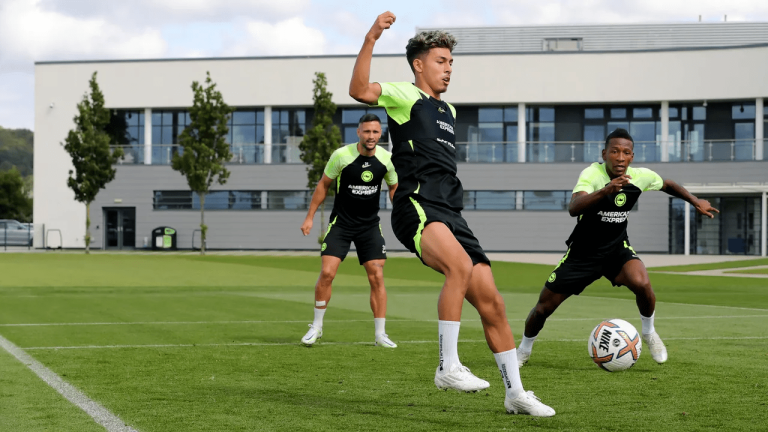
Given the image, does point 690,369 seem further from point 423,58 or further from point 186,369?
point 186,369

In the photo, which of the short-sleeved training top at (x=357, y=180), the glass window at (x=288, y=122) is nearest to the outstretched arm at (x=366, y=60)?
the short-sleeved training top at (x=357, y=180)

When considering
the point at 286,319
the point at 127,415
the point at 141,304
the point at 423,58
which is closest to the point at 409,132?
the point at 423,58

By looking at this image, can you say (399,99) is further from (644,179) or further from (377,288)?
(377,288)

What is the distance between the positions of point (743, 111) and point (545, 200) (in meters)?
12.0

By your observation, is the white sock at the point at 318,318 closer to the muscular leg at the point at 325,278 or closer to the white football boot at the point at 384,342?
the muscular leg at the point at 325,278

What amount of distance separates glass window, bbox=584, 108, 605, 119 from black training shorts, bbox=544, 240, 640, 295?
4462 centimetres

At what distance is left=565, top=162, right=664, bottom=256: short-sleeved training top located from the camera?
7980mm

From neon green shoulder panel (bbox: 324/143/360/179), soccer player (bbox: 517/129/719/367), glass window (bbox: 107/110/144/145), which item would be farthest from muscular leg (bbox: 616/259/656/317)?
glass window (bbox: 107/110/144/145)

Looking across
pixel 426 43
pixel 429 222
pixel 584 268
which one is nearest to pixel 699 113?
pixel 584 268

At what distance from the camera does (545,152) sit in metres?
49.2

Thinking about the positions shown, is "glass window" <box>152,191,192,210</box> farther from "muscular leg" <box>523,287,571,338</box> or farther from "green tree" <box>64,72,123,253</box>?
"muscular leg" <box>523,287,571,338</box>

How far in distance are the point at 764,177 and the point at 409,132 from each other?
44.8m

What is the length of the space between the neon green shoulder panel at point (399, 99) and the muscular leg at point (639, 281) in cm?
317

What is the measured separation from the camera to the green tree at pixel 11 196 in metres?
90.7
